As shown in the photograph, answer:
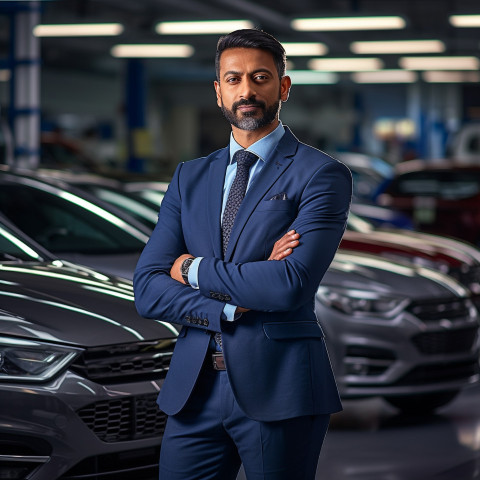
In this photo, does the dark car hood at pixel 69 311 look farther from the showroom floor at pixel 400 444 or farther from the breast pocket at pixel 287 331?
the showroom floor at pixel 400 444

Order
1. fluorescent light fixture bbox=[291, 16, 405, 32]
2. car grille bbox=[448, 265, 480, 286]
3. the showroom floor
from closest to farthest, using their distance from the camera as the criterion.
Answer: the showroom floor → car grille bbox=[448, 265, 480, 286] → fluorescent light fixture bbox=[291, 16, 405, 32]

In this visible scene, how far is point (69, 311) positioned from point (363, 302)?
2.98 meters

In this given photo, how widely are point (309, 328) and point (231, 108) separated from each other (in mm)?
631

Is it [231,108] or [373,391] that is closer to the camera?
[231,108]

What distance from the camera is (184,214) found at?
2992 millimetres

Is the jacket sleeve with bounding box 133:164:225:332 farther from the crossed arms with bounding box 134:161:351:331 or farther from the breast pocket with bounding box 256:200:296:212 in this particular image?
the breast pocket with bounding box 256:200:296:212

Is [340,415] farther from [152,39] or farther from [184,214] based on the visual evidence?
[152,39]

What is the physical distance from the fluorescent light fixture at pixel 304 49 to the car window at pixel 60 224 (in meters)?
13.9

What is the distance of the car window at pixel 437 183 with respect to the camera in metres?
14.1

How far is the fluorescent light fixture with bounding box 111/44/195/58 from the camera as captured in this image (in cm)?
2027

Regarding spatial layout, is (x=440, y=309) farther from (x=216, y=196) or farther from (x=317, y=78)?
(x=317, y=78)

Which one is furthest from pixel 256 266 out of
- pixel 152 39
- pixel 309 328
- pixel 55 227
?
pixel 152 39

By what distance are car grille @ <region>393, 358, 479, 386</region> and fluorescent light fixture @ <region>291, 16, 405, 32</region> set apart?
8.76 metres


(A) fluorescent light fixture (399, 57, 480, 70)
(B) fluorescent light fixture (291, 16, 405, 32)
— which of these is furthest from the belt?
(A) fluorescent light fixture (399, 57, 480, 70)
